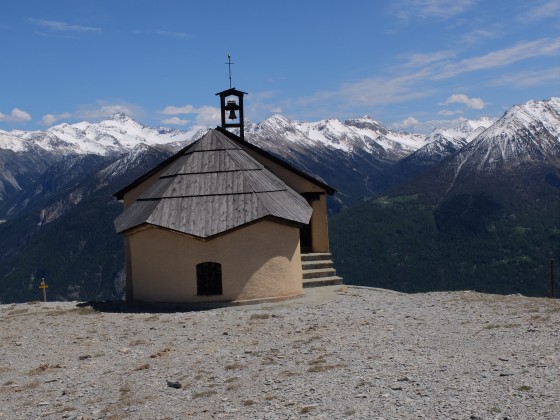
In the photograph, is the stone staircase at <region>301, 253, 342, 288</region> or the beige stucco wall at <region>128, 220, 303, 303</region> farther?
the stone staircase at <region>301, 253, 342, 288</region>

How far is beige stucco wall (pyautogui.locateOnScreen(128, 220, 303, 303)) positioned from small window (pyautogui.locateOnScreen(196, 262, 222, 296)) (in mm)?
200

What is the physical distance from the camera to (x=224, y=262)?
87.0ft

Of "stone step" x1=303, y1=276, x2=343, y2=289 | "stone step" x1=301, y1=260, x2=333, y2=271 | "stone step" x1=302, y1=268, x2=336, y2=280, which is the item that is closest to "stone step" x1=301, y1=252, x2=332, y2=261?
"stone step" x1=301, y1=260, x2=333, y2=271

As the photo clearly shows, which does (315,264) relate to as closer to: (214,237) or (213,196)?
(213,196)

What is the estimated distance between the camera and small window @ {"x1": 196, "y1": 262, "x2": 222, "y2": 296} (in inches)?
1050

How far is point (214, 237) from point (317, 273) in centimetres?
726

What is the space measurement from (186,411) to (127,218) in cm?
1756

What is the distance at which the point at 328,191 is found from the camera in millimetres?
35219

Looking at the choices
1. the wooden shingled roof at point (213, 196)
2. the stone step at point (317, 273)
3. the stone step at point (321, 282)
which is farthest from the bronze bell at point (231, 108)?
the stone step at point (321, 282)

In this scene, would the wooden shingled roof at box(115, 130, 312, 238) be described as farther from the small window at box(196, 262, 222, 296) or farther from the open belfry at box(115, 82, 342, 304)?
the small window at box(196, 262, 222, 296)

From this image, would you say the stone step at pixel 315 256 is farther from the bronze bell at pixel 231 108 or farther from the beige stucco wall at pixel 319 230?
the bronze bell at pixel 231 108

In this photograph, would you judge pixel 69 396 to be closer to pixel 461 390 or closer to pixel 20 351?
pixel 20 351

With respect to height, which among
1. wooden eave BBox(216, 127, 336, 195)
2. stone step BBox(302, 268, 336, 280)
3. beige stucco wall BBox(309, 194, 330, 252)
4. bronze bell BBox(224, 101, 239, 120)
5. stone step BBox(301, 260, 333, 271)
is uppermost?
bronze bell BBox(224, 101, 239, 120)

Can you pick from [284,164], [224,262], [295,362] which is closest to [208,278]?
[224,262]
